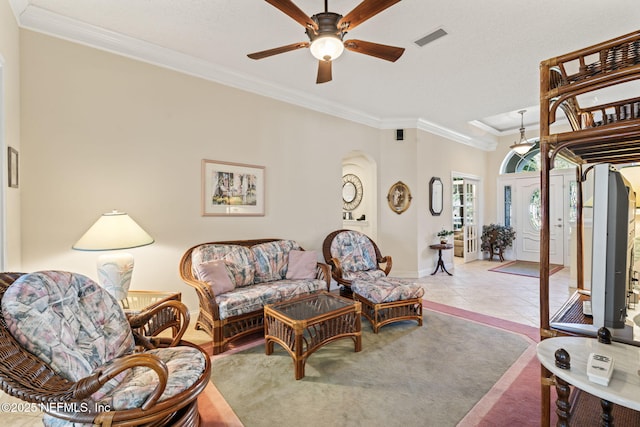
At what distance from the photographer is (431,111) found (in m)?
5.03

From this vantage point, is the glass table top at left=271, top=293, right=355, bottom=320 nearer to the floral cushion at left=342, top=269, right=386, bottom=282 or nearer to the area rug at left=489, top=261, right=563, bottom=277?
the floral cushion at left=342, top=269, right=386, bottom=282

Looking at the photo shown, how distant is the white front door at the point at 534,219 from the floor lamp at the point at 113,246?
25.6 feet

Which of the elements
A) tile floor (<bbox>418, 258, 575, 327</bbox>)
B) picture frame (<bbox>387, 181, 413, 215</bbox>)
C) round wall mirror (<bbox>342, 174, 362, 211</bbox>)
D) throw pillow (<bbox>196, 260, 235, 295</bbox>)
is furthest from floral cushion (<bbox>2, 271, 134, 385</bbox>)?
round wall mirror (<bbox>342, 174, 362, 211</bbox>)

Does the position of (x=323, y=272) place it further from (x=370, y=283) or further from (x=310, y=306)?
(x=310, y=306)

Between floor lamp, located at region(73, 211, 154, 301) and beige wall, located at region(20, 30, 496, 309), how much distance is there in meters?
0.44

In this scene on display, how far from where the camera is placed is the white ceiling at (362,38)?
2.45 metres

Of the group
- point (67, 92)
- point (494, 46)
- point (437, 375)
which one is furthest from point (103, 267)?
point (494, 46)

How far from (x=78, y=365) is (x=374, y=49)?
2628mm

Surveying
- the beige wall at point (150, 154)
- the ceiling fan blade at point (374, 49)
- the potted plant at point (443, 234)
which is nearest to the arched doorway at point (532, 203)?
the potted plant at point (443, 234)

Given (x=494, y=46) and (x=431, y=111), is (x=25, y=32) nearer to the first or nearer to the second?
(x=494, y=46)

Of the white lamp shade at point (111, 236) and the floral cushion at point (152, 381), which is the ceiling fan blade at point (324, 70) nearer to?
the white lamp shade at point (111, 236)

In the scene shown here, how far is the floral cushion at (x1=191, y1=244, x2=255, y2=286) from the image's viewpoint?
321 cm

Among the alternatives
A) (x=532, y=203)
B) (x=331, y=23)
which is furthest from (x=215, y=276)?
(x=532, y=203)

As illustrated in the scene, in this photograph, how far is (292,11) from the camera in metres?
1.88
